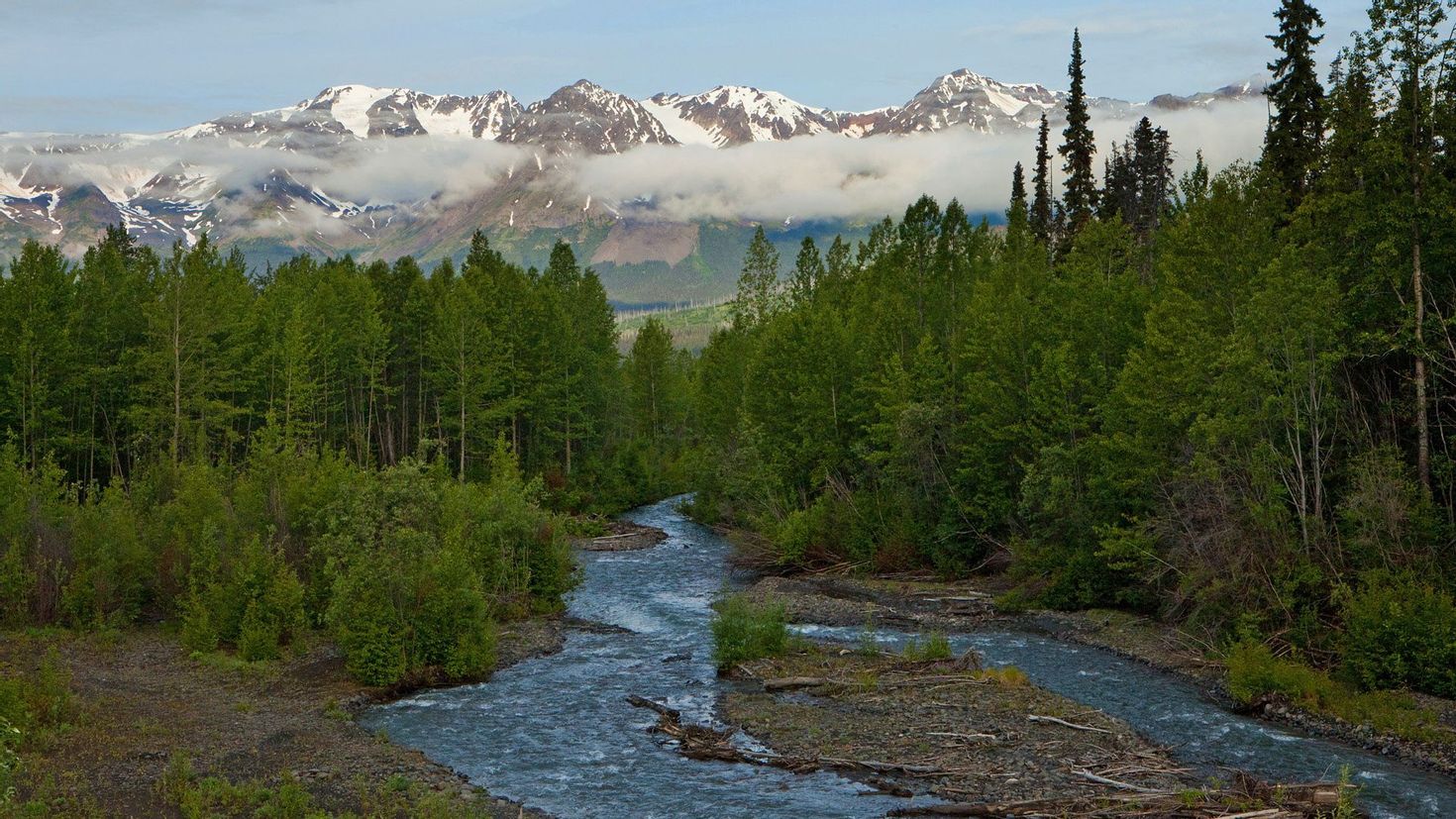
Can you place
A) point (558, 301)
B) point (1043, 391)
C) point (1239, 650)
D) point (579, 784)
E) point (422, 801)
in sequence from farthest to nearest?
point (558, 301) < point (1043, 391) < point (1239, 650) < point (579, 784) < point (422, 801)

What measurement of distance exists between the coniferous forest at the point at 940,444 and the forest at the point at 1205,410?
0.15 meters

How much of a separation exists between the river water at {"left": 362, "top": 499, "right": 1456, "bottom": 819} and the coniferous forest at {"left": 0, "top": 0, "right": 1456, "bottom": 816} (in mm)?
1332

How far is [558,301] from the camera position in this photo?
9212 centimetres

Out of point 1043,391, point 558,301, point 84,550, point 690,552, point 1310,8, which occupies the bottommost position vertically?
point 690,552

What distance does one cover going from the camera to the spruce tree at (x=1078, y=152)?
7588 centimetres

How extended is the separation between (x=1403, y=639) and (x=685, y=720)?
19750mm

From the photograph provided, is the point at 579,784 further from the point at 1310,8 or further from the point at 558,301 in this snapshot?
the point at 558,301

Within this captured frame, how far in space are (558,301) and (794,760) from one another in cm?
6865

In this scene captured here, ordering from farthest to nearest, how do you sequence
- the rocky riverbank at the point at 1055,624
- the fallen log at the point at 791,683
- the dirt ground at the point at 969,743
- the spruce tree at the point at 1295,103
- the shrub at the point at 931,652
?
the spruce tree at the point at 1295,103, the shrub at the point at 931,652, the fallen log at the point at 791,683, the rocky riverbank at the point at 1055,624, the dirt ground at the point at 969,743

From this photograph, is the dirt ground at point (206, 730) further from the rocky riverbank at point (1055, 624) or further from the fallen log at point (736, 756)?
the rocky riverbank at point (1055, 624)

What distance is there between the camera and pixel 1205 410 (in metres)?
40.5

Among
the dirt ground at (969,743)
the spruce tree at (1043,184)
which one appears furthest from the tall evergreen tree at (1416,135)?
the spruce tree at (1043,184)

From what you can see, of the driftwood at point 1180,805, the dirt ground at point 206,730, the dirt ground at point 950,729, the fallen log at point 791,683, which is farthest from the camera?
the fallen log at point 791,683

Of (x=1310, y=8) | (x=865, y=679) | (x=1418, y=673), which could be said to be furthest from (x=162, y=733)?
(x=1310, y=8)
